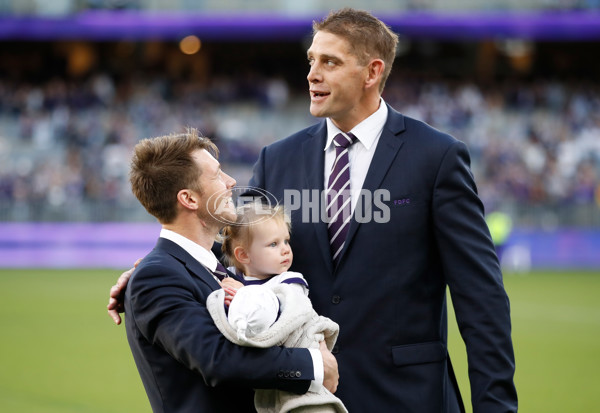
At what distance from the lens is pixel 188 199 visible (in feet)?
9.19

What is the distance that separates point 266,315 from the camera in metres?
2.49

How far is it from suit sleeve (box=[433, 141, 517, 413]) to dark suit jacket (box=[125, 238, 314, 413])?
0.72 meters

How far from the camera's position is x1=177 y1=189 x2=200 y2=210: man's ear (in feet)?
9.13

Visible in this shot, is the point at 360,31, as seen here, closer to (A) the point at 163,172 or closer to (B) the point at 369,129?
(B) the point at 369,129

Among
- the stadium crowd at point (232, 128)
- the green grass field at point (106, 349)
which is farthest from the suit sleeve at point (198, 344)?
the stadium crowd at point (232, 128)

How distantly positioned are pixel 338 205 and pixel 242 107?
2157cm

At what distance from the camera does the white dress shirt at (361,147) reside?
3242mm

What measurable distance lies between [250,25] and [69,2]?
559cm

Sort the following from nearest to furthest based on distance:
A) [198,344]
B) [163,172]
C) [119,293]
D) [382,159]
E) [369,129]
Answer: [198,344] → [163,172] → [119,293] → [382,159] → [369,129]

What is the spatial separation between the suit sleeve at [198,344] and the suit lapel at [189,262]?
0.12 metres

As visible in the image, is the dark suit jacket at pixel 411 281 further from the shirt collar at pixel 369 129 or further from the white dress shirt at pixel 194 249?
the white dress shirt at pixel 194 249

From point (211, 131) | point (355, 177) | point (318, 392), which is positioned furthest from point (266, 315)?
point (211, 131)

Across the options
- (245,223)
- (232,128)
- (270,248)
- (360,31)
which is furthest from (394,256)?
(232,128)

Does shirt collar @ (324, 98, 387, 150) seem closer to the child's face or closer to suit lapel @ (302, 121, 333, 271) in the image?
suit lapel @ (302, 121, 333, 271)
